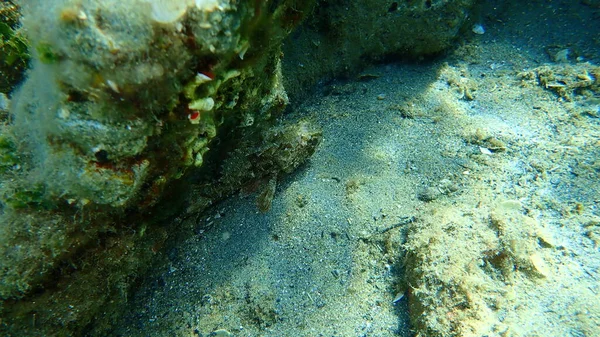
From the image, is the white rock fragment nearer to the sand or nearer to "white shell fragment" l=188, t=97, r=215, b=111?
the sand

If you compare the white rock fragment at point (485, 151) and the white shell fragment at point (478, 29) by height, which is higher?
the white shell fragment at point (478, 29)

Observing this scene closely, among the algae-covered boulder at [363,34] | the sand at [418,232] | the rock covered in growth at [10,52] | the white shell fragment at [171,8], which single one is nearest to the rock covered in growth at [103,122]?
the white shell fragment at [171,8]

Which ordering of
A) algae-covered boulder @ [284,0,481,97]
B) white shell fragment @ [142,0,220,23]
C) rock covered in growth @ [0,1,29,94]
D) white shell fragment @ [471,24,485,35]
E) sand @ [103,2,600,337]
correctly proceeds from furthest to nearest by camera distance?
white shell fragment @ [471,24,485,35], algae-covered boulder @ [284,0,481,97], rock covered in growth @ [0,1,29,94], sand @ [103,2,600,337], white shell fragment @ [142,0,220,23]

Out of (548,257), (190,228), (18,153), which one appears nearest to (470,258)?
(548,257)

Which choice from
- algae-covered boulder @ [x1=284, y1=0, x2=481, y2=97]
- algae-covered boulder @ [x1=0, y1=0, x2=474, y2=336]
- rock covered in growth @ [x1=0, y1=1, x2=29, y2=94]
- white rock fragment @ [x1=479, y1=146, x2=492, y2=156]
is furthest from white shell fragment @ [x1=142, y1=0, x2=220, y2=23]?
white rock fragment @ [x1=479, y1=146, x2=492, y2=156]

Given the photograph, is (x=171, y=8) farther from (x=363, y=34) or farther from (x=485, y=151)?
(x=363, y=34)

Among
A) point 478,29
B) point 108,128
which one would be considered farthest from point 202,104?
point 478,29

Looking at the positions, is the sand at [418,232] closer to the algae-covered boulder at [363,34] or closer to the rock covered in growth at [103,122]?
the algae-covered boulder at [363,34]

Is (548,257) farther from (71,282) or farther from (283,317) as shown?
(71,282)
